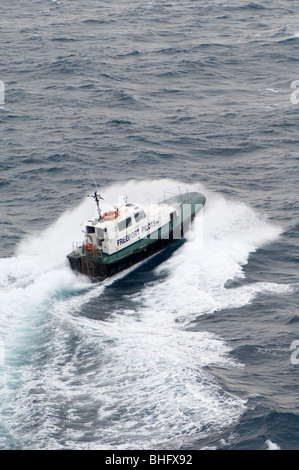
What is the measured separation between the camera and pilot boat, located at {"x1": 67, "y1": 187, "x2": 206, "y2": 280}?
3866cm

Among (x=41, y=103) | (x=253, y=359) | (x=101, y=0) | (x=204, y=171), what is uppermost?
(x=101, y=0)

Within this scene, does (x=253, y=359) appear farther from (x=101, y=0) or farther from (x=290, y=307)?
(x=101, y=0)

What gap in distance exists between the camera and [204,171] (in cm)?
5156

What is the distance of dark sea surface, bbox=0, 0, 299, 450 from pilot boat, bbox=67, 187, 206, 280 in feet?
2.78

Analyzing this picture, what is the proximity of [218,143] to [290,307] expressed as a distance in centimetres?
2410

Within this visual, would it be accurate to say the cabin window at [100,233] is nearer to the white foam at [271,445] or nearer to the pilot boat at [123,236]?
the pilot boat at [123,236]

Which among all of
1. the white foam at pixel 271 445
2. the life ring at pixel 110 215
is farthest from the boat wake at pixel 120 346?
the life ring at pixel 110 215

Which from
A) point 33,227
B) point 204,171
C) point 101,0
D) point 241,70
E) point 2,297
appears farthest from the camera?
point 101,0

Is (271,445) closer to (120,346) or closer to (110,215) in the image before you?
(120,346)

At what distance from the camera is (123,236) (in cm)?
3944

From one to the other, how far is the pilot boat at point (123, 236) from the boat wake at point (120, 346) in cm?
90

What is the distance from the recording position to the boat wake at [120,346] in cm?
2606

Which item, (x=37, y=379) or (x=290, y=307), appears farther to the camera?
(x=290, y=307)

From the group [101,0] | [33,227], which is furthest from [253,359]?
[101,0]
